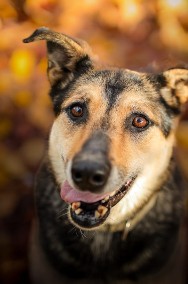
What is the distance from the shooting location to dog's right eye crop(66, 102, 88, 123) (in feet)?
9.30

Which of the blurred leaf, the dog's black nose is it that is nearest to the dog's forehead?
the dog's black nose

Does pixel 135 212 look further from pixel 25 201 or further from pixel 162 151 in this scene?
pixel 25 201

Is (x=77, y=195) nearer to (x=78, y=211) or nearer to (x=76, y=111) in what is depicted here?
(x=78, y=211)

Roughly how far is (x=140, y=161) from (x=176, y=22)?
7.12ft

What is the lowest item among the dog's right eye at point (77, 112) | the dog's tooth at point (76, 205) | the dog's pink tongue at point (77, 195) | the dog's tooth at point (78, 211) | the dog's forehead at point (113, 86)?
the dog's tooth at point (78, 211)

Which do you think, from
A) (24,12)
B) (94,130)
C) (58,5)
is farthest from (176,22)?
(94,130)

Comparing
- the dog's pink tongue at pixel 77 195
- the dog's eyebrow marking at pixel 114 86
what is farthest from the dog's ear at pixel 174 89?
the dog's pink tongue at pixel 77 195

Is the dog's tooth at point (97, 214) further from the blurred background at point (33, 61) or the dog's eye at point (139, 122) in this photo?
the blurred background at point (33, 61)

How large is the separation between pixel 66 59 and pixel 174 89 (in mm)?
700

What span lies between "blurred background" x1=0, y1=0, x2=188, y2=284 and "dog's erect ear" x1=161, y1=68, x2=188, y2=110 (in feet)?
4.48

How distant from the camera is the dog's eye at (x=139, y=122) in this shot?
280 cm

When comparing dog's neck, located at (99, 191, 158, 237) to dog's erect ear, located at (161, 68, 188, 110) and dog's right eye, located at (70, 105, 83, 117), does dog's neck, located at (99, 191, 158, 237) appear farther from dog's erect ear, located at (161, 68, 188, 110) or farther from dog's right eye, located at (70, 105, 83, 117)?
dog's right eye, located at (70, 105, 83, 117)

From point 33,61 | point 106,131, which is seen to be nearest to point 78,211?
point 106,131

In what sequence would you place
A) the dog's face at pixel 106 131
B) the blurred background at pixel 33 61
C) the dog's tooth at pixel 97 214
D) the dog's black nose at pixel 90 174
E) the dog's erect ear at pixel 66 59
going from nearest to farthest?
1. the dog's black nose at pixel 90 174
2. the dog's face at pixel 106 131
3. the dog's tooth at pixel 97 214
4. the dog's erect ear at pixel 66 59
5. the blurred background at pixel 33 61
